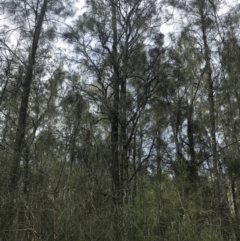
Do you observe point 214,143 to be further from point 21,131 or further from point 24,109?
point 24,109

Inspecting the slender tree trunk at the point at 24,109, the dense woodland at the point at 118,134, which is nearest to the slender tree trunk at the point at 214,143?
the dense woodland at the point at 118,134

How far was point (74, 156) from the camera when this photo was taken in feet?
19.7

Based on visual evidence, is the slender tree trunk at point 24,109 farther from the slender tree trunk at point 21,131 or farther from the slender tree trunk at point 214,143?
the slender tree trunk at point 214,143

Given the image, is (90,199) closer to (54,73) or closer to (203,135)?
(54,73)

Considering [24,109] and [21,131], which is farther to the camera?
[24,109]

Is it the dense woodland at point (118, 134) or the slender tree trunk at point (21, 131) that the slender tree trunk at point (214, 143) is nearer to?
the dense woodland at point (118, 134)

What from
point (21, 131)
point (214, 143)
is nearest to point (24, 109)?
point (21, 131)

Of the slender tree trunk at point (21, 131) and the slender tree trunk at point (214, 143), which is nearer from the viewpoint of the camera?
the slender tree trunk at point (21, 131)

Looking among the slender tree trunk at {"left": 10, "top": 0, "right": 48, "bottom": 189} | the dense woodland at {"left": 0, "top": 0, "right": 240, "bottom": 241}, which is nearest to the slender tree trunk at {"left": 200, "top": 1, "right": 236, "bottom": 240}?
the dense woodland at {"left": 0, "top": 0, "right": 240, "bottom": 241}

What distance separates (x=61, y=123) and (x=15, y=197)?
1.83 meters

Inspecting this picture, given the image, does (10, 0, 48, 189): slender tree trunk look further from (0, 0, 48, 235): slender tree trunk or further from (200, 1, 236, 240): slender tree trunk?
(200, 1, 236, 240): slender tree trunk

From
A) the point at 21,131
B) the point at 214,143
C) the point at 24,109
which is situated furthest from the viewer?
the point at 214,143

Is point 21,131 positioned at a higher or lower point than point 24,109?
lower

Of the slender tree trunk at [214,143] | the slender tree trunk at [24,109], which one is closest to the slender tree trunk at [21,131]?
the slender tree trunk at [24,109]
